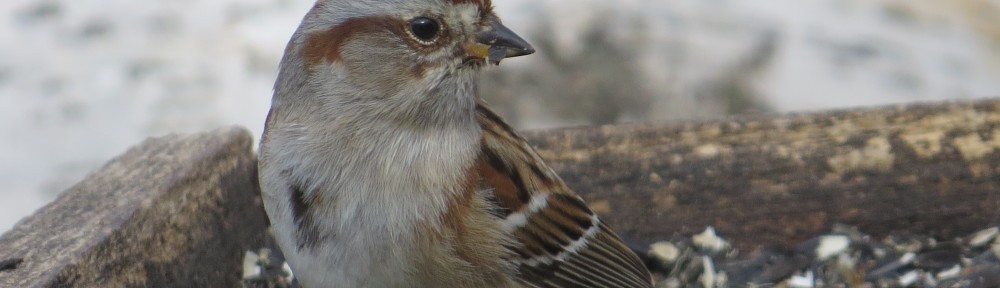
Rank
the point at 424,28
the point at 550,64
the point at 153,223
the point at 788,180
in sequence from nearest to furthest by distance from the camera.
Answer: the point at 424,28 < the point at 153,223 < the point at 788,180 < the point at 550,64

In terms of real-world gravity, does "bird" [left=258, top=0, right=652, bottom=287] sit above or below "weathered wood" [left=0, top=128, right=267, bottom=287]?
above

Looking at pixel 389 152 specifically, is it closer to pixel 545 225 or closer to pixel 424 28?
pixel 424 28

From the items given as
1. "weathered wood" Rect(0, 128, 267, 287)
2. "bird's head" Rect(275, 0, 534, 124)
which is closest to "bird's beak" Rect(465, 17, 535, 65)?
"bird's head" Rect(275, 0, 534, 124)

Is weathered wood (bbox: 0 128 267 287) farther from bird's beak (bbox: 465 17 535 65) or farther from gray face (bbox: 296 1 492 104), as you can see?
bird's beak (bbox: 465 17 535 65)

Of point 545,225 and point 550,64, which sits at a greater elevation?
point 550,64

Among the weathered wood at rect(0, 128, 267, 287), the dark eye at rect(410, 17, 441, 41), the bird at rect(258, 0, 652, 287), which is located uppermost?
the dark eye at rect(410, 17, 441, 41)

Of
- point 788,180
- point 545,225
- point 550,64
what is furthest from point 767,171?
point 550,64
